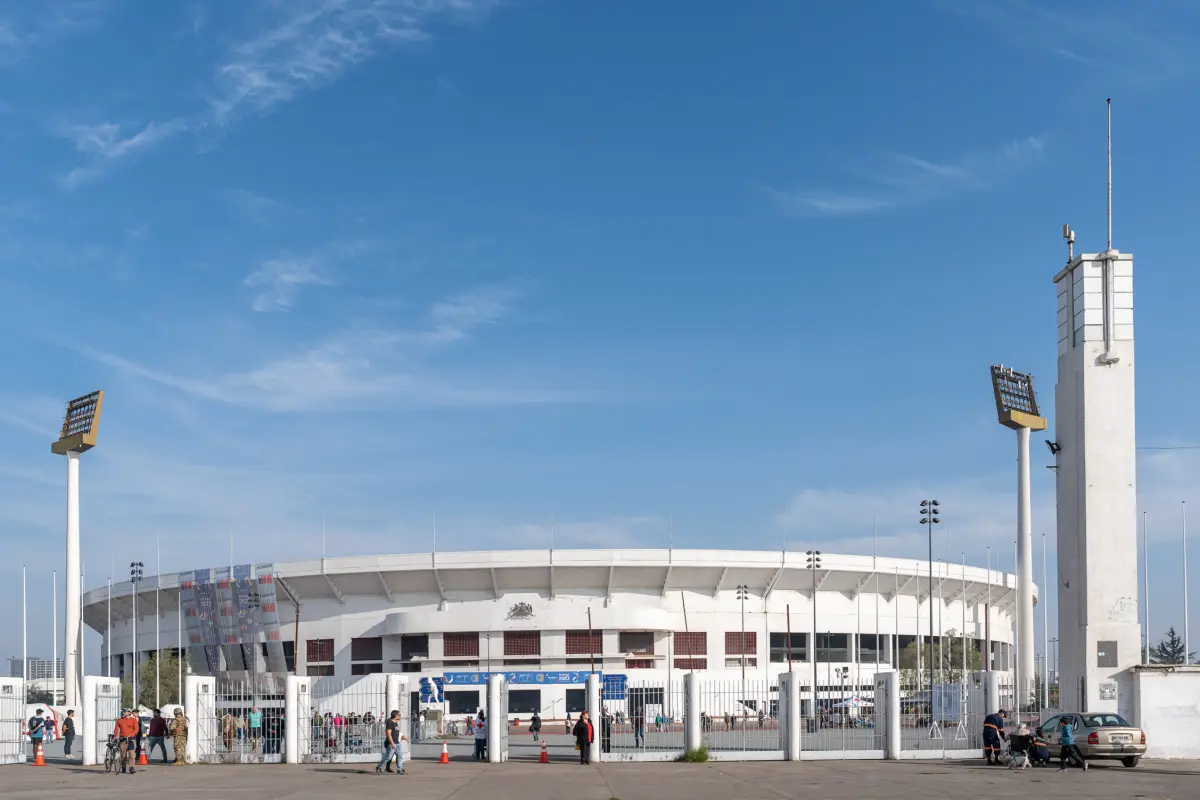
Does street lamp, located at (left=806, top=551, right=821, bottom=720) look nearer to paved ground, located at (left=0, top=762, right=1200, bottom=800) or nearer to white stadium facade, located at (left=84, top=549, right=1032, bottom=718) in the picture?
white stadium facade, located at (left=84, top=549, right=1032, bottom=718)

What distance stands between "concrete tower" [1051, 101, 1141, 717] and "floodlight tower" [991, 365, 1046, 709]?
42.5 meters

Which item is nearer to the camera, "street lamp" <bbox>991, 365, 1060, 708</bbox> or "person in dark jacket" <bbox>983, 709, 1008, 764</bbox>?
"person in dark jacket" <bbox>983, 709, 1008, 764</bbox>

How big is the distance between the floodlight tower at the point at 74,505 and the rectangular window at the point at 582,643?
3388cm

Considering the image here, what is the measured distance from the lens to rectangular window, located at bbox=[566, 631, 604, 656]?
9569 centimetres

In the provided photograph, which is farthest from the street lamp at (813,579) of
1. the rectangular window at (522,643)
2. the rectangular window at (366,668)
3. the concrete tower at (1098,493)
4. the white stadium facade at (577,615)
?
the concrete tower at (1098,493)

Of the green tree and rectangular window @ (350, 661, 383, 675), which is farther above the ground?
rectangular window @ (350, 661, 383, 675)

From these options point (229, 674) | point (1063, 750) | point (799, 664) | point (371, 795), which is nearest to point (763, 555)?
point (799, 664)

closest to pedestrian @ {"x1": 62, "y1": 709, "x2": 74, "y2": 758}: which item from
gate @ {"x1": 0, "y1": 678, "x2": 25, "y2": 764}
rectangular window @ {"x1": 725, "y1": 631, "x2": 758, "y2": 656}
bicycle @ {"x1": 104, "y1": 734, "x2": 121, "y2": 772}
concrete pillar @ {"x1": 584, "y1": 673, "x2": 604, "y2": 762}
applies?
gate @ {"x1": 0, "y1": 678, "x2": 25, "y2": 764}

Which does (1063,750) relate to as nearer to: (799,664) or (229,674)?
(799,664)

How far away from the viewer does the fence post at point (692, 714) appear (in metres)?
38.5

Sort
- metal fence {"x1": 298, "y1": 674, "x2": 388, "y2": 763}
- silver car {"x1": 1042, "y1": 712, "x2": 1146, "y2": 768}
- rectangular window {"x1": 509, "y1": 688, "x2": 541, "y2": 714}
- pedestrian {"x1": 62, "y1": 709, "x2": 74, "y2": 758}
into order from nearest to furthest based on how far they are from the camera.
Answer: silver car {"x1": 1042, "y1": 712, "x2": 1146, "y2": 768}, metal fence {"x1": 298, "y1": 674, "x2": 388, "y2": 763}, pedestrian {"x1": 62, "y1": 709, "x2": 74, "y2": 758}, rectangular window {"x1": 509, "y1": 688, "x2": 541, "y2": 714}

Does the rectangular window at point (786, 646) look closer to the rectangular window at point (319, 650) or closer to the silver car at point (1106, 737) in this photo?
the rectangular window at point (319, 650)

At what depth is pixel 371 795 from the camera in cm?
2795

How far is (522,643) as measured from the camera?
3777 inches
